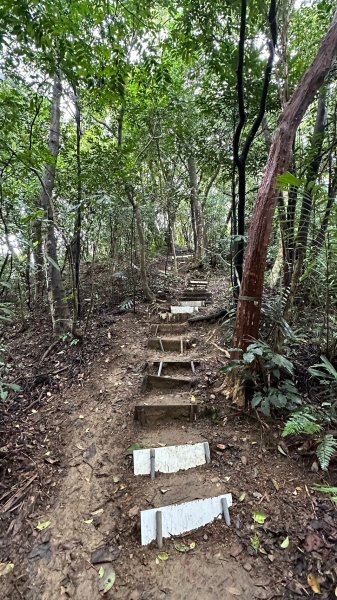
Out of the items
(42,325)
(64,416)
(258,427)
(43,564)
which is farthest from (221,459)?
(42,325)

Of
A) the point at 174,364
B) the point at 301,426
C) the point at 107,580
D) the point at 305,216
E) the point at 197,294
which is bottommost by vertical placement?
the point at 107,580

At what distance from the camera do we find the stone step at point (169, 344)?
14.7 ft

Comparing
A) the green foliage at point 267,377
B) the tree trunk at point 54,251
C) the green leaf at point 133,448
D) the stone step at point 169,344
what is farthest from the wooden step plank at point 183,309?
the green leaf at point 133,448

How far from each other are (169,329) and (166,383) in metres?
1.61

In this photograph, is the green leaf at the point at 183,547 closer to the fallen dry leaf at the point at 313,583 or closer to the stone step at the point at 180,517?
the stone step at the point at 180,517

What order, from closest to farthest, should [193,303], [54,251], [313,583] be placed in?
1. [313,583]
2. [54,251]
3. [193,303]

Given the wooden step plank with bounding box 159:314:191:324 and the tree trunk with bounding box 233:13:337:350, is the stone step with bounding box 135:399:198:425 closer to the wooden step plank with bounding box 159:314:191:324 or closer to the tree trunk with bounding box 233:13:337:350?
the tree trunk with bounding box 233:13:337:350

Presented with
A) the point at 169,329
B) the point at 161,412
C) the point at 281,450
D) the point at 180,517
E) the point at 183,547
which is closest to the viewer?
the point at 183,547

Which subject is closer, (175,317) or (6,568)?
(6,568)

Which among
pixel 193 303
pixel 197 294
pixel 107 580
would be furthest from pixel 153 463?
pixel 197 294

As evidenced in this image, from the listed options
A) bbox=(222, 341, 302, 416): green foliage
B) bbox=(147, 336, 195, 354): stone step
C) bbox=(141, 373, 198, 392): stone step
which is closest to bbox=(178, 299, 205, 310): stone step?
bbox=(147, 336, 195, 354): stone step

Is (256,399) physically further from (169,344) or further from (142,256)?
(142,256)

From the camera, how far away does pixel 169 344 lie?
14.9 feet

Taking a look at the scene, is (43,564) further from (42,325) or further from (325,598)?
(42,325)
